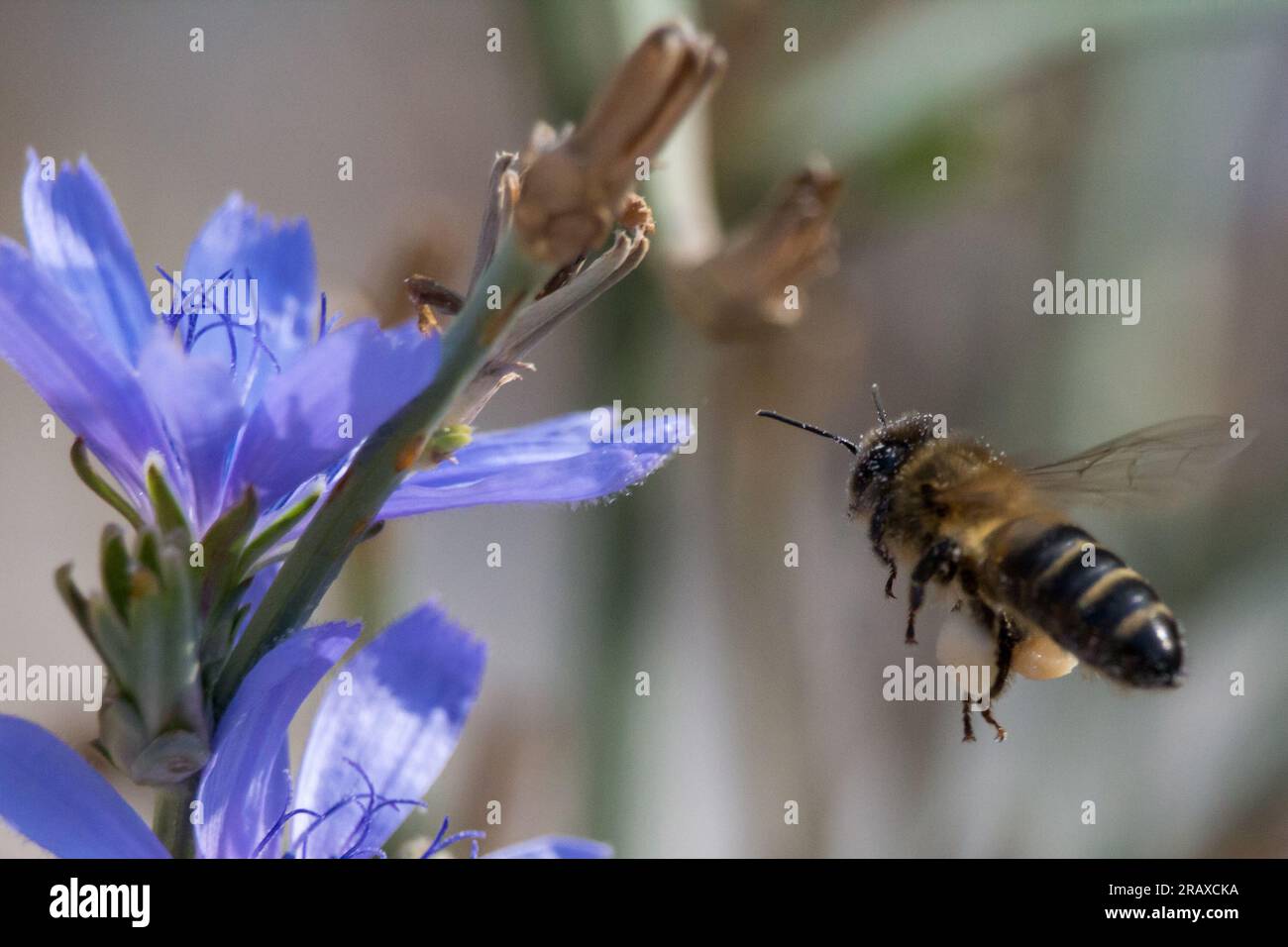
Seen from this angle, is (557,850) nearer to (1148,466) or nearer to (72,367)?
(72,367)

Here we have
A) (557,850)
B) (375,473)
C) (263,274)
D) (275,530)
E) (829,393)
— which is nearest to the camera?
(375,473)

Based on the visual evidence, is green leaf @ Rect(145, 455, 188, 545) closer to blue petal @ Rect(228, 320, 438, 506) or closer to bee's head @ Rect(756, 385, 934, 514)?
blue petal @ Rect(228, 320, 438, 506)

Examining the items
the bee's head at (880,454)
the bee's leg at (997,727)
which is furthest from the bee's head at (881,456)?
the bee's leg at (997,727)

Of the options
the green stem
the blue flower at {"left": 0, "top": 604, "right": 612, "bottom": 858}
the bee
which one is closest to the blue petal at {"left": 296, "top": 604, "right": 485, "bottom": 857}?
the blue flower at {"left": 0, "top": 604, "right": 612, "bottom": 858}

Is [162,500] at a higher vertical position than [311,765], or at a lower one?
higher

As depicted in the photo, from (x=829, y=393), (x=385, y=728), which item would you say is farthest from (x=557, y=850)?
(x=829, y=393)

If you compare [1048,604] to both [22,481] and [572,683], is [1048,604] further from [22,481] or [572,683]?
[22,481]
